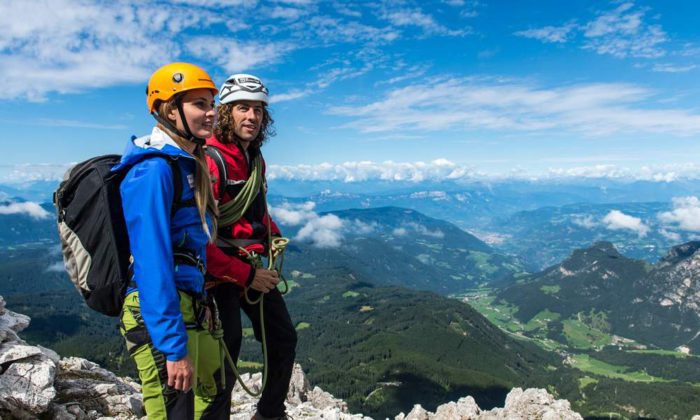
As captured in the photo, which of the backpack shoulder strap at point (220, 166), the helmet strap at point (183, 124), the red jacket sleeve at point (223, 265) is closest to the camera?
the helmet strap at point (183, 124)

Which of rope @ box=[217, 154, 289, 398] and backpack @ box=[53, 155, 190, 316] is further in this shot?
rope @ box=[217, 154, 289, 398]

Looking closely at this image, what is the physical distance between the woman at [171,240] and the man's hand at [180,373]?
1cm

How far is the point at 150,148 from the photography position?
14.4ft

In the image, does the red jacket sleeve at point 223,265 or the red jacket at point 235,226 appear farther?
the red jacket at point 235,226

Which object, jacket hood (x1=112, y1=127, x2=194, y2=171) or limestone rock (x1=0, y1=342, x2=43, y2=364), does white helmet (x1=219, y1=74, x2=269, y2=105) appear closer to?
jacket hood (x1=112, y1=127, x2=194, y2=171)

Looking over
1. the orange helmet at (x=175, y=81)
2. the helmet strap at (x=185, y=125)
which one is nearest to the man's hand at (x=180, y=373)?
the helmet strap at (x=185, y=125)

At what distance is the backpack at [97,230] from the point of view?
442 cm

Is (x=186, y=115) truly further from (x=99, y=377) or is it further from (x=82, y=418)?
(x=99, y=377)

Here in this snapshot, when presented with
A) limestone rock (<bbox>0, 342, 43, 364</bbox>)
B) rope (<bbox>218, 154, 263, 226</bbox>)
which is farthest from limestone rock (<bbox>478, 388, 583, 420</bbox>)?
limestone rock (<bbox>0, 342, 43, 364</bbox>)

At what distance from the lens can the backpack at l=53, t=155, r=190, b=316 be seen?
442 centimetres

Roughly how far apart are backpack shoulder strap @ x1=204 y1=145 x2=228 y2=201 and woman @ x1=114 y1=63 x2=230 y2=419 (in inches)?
32.8

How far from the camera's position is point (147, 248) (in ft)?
13.7

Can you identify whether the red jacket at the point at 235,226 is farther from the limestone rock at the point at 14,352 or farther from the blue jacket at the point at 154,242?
the limestone rock at the point at 14,352

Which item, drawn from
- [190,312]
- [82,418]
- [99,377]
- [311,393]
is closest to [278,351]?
[190,312]
